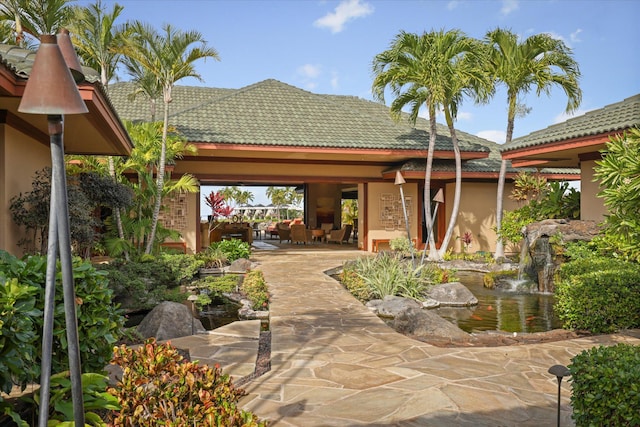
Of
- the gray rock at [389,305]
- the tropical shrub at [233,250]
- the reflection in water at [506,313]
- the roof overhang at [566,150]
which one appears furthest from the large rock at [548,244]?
the tropical shrub at [233,250]

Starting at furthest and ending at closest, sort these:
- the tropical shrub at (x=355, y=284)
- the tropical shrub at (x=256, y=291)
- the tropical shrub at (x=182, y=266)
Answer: the tropical shrub at (x=182, y=266), the tropical shrub at (x=355, y=284), the tropical shrub at (x=256, y=291)

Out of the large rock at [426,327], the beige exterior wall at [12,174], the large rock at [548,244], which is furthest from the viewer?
the large rock at [548,244]

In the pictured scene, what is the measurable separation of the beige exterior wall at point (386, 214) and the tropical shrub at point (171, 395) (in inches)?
588

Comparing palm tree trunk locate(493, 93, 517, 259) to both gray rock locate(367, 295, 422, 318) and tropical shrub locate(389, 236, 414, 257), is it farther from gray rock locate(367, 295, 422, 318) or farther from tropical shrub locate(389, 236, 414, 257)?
gray rock locate(367, 295, 422, 318)

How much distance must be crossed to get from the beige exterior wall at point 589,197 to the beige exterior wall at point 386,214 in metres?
6.37

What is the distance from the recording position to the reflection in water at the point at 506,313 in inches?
297

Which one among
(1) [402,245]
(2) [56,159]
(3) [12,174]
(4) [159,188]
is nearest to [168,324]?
(3) [12,174]

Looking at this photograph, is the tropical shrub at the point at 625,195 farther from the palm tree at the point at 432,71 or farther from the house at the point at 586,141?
the palm tree at the point at 432,71

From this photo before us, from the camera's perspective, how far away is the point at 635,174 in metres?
4.57

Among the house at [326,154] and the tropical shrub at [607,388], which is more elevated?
the house at [326,154]

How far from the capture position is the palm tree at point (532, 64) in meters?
13.9

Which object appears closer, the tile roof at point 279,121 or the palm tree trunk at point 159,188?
the palm tree trunk at point 159,188

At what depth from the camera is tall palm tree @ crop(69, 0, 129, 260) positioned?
1015cm

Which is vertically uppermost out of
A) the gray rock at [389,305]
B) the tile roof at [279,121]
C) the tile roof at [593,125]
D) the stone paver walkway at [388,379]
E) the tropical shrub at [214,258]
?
the tile roof at [279,121]
